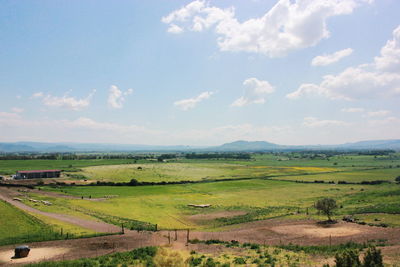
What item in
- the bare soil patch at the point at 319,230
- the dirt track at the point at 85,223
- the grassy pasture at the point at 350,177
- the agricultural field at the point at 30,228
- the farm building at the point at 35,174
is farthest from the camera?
the farm building at the point at 35,174

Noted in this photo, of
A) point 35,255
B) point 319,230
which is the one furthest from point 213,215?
point 35,255

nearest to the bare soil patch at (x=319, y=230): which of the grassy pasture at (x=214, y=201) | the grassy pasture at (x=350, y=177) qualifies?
the grassy pasture at (x=214, y=201)

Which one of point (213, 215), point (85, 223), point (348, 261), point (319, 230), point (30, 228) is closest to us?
point (348, 261)

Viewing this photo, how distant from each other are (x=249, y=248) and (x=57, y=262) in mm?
18510

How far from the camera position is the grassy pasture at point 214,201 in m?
48.2

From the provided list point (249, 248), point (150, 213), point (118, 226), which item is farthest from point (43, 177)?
point (249, 248)

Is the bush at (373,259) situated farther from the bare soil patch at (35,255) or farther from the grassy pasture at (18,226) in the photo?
the grassy pasture at (18,226)

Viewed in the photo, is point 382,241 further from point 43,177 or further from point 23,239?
point 43,177

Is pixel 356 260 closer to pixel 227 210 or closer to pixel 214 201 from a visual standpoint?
pixel 227 210

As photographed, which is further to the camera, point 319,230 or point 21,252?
point 319,230

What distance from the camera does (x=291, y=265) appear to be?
2386 cm

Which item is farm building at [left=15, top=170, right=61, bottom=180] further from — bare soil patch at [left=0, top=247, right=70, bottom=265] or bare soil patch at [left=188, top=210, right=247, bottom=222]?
bare soil patch at [left=0, top=247, right=70, bottom=265]

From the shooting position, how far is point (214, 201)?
63875mm

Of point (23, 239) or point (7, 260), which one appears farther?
point (23, 239)
